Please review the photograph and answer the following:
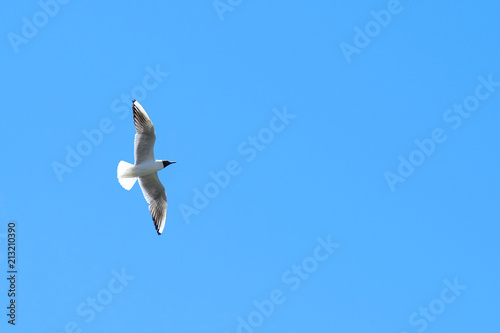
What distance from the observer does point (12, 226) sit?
11703 millimetres

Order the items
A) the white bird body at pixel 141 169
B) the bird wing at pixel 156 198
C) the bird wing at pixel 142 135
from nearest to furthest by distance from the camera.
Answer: the bird wing at pixel 142 135 → the white bird body at pixel 141 169 → the bird wing at pixel 156 198

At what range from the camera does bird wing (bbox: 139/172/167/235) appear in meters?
12.6

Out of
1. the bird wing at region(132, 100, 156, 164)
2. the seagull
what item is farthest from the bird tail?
the bird wing at region(132, 100, 156, 164)

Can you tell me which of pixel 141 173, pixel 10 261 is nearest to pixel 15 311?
pixel 10 261

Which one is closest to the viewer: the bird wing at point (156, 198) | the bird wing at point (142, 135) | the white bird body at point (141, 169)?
the bird wing at point (142, 135)

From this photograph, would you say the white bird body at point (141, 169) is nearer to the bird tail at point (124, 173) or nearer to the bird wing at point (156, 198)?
the bird tail at point (124, 173)

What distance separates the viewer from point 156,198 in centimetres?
1280

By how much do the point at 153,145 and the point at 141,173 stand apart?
22.7 inches

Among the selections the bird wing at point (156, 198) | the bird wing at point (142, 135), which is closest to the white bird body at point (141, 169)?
the bird wing at point (142, 135)

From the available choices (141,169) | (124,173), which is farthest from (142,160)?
(124,173)

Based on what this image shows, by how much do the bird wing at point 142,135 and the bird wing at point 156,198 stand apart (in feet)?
2.20

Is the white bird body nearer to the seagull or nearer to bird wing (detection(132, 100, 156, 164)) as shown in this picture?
the seagull

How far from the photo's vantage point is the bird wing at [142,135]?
11797 millimetres

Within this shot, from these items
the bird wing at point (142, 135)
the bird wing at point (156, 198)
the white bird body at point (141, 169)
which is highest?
the bird wing at point (142, 135)
